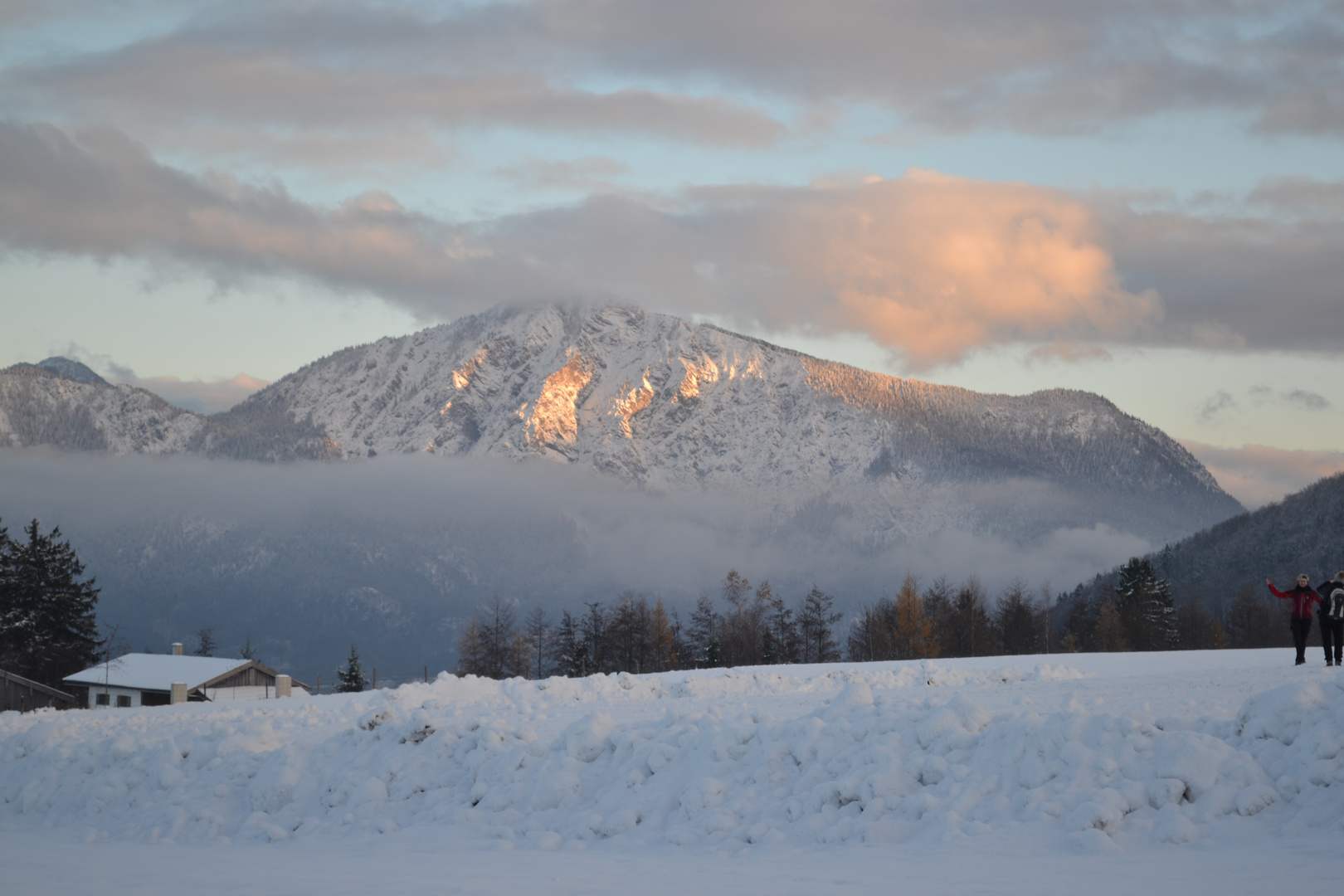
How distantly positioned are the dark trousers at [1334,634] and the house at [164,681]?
177 ft

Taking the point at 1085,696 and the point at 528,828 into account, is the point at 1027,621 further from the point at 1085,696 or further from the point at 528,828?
the point at 528,828

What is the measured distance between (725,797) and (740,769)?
2.25 feet

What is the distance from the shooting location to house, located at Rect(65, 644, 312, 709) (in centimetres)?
6506

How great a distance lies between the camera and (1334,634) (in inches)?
811

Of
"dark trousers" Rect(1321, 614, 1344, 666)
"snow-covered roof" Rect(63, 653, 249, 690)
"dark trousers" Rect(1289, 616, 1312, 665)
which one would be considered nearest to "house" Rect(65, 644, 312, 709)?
"snow-covered roof" Rect(63, 653, 249, 690)

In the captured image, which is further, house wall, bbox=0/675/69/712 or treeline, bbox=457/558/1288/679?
treeline, bbox=457/558/1288/679

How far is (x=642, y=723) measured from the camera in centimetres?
1752

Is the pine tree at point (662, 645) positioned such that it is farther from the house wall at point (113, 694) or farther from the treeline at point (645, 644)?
the house wall at point (113, 694)

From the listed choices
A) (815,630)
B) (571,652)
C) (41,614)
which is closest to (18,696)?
(41,614)

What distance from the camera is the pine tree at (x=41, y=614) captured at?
66.5 metres

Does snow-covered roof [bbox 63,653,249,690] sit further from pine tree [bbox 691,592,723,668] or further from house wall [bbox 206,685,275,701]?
pine tree [bbox 691,592,723,668]

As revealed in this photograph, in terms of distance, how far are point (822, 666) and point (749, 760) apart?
2047cm

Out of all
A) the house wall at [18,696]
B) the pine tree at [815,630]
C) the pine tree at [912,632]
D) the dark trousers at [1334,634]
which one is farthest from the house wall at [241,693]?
the dark trousers at [1334,634]

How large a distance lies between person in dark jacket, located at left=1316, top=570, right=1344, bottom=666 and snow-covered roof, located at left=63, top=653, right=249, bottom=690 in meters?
59.4
